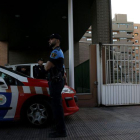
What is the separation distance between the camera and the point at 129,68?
7.28 metres

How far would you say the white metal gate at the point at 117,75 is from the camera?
7.13 m

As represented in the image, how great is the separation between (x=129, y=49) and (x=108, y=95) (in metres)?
1.92

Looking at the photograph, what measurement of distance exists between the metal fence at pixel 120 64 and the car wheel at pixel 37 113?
11.6ft

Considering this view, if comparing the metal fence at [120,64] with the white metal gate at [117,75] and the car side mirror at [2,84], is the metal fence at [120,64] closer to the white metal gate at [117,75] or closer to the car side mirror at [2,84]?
the white metal gate at [117,75]

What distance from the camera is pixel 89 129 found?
4.20 metres

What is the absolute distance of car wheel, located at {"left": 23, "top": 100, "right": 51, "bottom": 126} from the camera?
4.27 m

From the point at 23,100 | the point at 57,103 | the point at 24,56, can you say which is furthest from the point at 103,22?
the point at 24,56

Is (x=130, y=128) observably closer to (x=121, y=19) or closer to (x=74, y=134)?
(x=74, y=134)

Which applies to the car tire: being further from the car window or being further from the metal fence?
the metal fence

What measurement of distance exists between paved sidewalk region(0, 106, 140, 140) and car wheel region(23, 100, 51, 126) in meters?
0.16

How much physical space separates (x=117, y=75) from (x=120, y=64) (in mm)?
429

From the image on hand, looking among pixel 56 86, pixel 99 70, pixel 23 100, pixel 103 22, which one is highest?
pixel 103 22

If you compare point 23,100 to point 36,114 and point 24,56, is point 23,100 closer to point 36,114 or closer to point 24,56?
point 36,114

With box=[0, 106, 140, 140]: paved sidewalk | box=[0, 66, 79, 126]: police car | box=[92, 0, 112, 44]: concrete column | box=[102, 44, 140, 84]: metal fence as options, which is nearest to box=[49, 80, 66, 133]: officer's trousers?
box=[0, 106, 140, 140]: paved sidewalk
